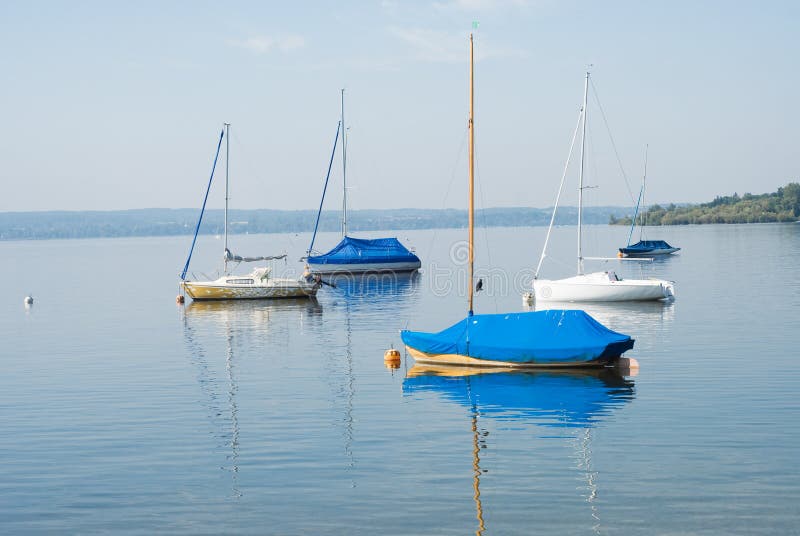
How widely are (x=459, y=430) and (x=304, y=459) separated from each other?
5415 mm

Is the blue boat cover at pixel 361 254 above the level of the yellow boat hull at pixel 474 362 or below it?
above

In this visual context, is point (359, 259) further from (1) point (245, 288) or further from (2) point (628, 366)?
(2) point (628, 366)

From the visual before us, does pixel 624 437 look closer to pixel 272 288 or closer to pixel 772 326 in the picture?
pixel 772 326

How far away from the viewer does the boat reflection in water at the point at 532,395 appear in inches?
1083

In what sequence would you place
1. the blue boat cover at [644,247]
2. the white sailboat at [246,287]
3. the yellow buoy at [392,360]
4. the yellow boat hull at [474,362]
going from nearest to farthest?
the yellow boat hull at [474,362]
the yellow buoy at [392,360]
the white sailboat at [246,287]
the blue boat cover at [644,247]

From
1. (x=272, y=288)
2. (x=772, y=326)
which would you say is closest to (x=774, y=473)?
(x=772, y=326)

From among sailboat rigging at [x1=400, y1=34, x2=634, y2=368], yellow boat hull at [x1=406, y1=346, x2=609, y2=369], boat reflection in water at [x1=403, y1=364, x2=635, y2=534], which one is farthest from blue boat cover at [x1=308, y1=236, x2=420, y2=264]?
sailboat rigging at [x1=400, y1=34, x2=634, y2=368]

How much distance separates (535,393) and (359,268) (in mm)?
72332

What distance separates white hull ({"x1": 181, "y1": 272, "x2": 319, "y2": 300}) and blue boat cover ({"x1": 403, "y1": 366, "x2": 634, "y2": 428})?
1413 inches

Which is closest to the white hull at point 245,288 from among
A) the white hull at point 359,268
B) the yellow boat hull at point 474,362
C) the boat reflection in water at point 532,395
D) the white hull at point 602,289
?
the white hull at point 602,289

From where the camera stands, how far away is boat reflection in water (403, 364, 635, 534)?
90.3ft

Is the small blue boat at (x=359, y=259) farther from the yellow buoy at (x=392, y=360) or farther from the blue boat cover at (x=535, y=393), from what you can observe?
the blue boat cover at (x=535, y=393)

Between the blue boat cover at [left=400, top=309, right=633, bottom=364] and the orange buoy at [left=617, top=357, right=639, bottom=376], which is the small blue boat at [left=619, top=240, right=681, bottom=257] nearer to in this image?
the orange buoy at [left=617, top=357, right=639, bottom=376]

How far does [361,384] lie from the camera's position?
119 ft
